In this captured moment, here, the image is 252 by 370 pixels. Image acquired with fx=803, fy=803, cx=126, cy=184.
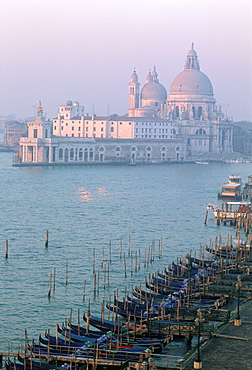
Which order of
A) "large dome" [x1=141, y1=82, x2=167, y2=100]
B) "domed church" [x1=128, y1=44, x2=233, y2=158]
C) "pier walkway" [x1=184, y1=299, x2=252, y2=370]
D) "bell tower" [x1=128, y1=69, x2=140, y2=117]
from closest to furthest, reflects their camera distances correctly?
"pier walkway" [x1=184, y1=299, x2=252, y2=370] < "domed church" [x1=128, y1=44, x2=233, y2=158] < "bell tower" [x1=128, y1=69, x2=140, y2=117] < "large dome" [x1=141, y1=82, x2=167, y2=100]

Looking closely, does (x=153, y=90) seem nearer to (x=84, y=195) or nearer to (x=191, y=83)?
(x=191, y=83)

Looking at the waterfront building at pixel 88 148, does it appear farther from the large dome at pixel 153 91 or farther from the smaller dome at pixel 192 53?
the smaller dome at pixel 192 53

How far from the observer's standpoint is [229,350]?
15.2 meters

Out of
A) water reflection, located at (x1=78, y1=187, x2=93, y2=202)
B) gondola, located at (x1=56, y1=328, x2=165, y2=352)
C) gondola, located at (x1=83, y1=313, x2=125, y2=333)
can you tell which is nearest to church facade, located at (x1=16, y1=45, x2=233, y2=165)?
water reflection, located at (x1=78, y1=187, x2=93, y2=202)

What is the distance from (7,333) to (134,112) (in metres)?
91.3

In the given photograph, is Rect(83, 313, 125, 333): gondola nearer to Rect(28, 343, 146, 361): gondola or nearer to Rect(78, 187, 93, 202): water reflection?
Rect(28, 343, 146, 361): gondola

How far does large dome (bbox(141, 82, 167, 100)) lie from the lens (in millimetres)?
113519

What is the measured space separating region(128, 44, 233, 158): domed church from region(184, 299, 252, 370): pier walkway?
285 ft

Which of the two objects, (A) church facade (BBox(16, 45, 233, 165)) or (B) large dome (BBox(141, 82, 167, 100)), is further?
(B) large dome (BBox(141, 82, 167, 100))

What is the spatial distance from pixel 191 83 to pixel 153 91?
6280mm

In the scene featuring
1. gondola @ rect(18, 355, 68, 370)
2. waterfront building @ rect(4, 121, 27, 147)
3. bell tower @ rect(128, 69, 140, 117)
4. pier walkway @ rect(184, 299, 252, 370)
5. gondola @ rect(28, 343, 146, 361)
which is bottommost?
gondola @ rect(18, 355, 68, 370)

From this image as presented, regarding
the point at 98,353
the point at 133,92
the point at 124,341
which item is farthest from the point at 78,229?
the point at 133,92

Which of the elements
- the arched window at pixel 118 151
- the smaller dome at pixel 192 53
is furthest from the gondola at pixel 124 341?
the smaller dome at pixel 192 53

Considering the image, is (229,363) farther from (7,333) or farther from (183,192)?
(183,192)
